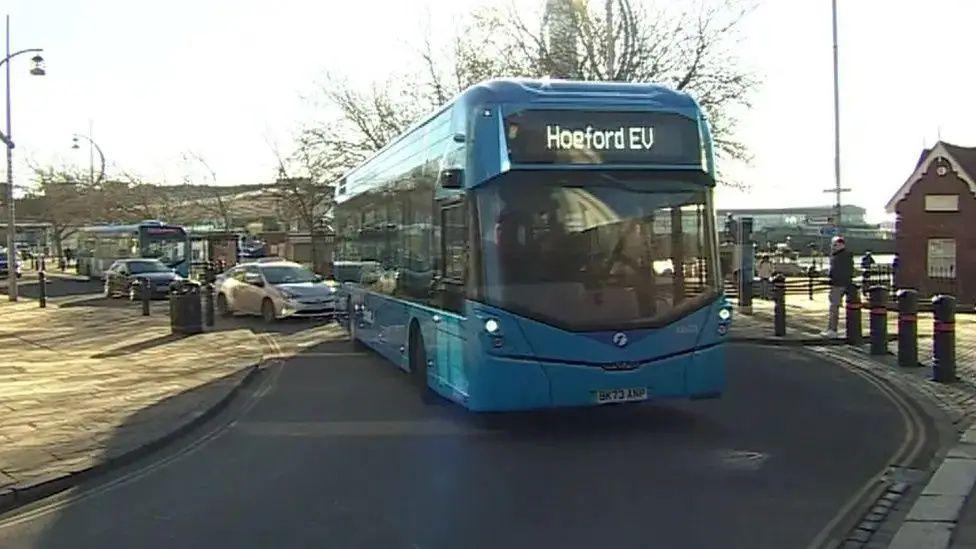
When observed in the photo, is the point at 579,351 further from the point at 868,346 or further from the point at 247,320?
the point at 247,320

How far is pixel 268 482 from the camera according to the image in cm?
859

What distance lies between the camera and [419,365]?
42.8ft

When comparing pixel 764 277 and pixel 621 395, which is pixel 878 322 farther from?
pixel 764 277

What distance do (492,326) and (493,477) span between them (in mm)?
1744

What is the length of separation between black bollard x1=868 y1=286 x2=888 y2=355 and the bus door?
8.43 metres

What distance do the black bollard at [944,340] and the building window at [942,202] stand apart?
2786cm

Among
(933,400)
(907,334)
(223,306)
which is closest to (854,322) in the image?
(907,334)

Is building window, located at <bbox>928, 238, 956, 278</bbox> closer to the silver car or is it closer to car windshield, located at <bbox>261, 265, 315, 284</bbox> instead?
the silver car

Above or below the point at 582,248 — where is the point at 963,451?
below

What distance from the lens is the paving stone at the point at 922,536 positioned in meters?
6.42

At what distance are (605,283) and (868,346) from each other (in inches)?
388

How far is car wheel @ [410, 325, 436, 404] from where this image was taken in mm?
12703

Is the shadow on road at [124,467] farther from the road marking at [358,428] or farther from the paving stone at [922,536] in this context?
the paving stone at [922,536]

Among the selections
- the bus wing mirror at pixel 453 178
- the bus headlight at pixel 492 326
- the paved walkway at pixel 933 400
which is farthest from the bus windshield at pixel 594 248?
the paved walkway at pixel 933 400
